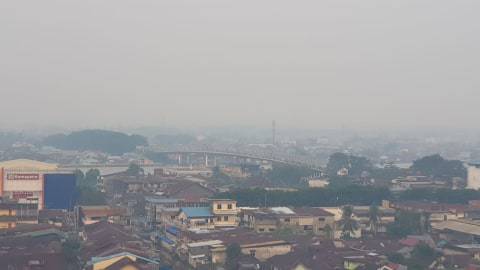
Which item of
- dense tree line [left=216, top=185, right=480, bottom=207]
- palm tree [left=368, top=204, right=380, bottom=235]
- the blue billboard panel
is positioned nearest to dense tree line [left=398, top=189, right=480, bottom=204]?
dense tree line [left=216, top=185, right=480, bottom=207]

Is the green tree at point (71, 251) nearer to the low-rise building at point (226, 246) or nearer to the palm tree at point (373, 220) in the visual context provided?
the low-rise building at point (226, 246)

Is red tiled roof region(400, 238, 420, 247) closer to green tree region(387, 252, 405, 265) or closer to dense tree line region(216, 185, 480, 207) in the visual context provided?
green tree region(387, 252, 405, 265)

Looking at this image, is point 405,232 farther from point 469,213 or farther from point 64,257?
point 64,257

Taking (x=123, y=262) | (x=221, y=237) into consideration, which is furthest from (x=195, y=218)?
(x=123, y=262)

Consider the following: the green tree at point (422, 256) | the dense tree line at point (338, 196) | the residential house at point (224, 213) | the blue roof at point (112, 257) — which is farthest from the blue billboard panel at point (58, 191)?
the green tree at point (422, 256)

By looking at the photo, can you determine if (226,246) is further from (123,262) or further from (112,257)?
(123,262)
